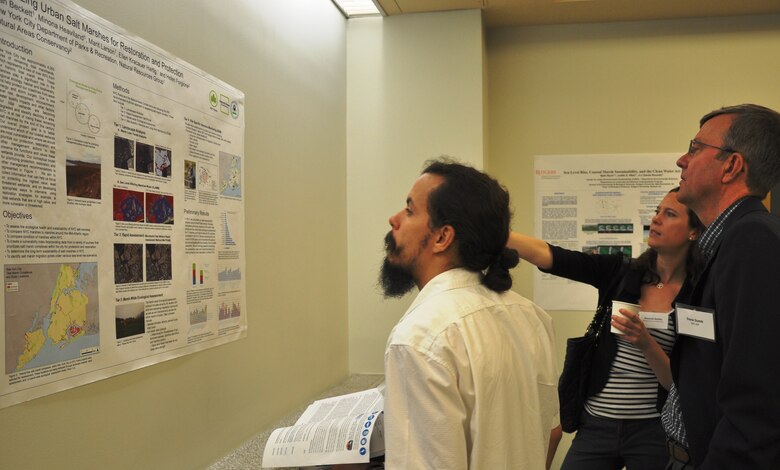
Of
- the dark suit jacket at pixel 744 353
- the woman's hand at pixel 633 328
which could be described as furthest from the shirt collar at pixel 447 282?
the woman's hand at pixel 633 328

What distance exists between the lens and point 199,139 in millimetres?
1690

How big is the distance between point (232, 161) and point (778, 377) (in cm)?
149

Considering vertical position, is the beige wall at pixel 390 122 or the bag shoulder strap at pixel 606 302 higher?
the beige wall at pixel 390 122

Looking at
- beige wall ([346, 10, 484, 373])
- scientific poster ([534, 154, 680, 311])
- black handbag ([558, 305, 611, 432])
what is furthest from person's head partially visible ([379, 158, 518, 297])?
scientific poster ([534, 154, 680, 311])

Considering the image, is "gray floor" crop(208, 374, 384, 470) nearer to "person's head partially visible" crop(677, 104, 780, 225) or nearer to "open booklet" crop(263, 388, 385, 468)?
"open booklet" crop(263, 388, 385, 468)

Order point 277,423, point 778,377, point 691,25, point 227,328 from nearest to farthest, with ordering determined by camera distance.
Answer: point 778,377, point 227,328, point 277,423, point 691,25

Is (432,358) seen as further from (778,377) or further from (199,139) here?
(199,139)

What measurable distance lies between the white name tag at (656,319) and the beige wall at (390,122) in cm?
138

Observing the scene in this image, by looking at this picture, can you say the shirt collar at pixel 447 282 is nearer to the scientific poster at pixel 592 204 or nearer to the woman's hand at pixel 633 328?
the woman's hand at pixel 633 328

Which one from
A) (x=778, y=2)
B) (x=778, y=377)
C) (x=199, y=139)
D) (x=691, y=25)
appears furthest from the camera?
(x=691, y=25)

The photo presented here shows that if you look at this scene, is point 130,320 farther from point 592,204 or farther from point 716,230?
point 592,204

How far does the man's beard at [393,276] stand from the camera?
1.42 m

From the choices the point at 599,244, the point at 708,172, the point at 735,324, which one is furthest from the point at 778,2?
the point at 735,324

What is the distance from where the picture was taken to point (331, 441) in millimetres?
1330
